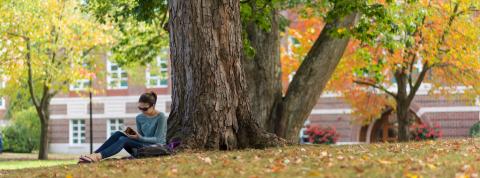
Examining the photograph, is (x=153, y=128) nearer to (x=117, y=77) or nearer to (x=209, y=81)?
(x=209, y=81)

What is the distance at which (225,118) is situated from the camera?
46.3ft

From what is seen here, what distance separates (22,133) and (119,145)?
36.6 meters

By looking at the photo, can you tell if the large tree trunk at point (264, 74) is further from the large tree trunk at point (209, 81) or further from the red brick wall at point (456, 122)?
the red brick wall at point (456, 122)

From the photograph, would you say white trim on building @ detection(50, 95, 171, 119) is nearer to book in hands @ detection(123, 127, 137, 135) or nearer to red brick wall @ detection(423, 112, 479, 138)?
red brick wall @ detection(423, 112, 479, 138)

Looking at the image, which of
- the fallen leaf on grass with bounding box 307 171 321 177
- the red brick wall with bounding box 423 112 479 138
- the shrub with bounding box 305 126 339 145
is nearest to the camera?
the fallen leaf on grass with bounding box 307 171 321 177

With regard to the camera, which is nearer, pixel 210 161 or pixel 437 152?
pixel 210 161

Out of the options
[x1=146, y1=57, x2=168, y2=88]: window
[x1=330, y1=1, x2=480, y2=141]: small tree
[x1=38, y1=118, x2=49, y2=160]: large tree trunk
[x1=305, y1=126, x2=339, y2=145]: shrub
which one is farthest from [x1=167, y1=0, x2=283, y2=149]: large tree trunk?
[x1=305, y1=126, x2=339, y2=145]: shrub

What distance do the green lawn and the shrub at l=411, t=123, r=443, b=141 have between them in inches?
1045

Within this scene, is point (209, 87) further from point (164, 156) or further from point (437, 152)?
point (437, 152)

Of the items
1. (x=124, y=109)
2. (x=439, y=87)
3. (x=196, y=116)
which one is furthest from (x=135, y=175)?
(x=124, y=109)

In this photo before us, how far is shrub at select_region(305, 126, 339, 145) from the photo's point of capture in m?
42.3

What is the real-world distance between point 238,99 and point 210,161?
117 inches

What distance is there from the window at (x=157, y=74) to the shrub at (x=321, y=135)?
285 inches

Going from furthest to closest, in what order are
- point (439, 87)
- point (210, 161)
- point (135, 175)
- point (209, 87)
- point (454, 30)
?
1. point (439, 87)
2. point (454, 30)
3. point (209, 87)
4. point (210, 161)
5. point (135, 175)
